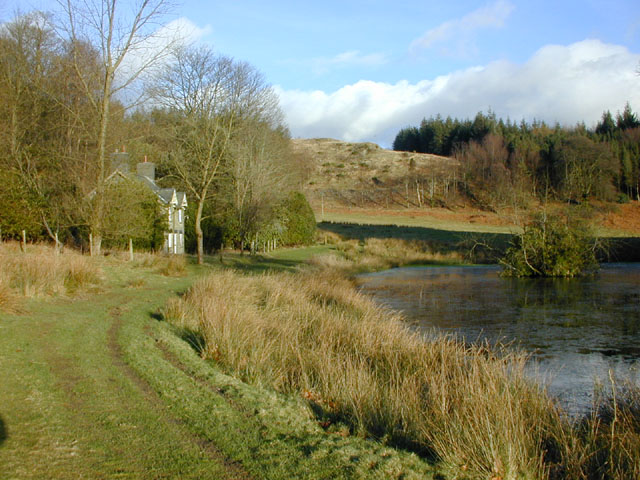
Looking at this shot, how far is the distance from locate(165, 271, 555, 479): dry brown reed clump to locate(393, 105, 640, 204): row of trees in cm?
4055

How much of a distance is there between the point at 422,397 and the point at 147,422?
149 inches

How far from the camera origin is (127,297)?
16.4 metres

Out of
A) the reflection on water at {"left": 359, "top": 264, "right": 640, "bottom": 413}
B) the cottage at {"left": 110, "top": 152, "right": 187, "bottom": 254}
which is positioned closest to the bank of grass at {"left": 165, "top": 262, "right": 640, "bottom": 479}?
the reflection on water at {"left": 359, "top": 264, "right": 640, "bottom": 413}

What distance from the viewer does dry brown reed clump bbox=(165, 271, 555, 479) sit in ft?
20.1

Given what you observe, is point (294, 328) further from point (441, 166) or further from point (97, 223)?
point (441, 166)

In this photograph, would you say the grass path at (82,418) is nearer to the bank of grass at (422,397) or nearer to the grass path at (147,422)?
the grass path at (147,422)

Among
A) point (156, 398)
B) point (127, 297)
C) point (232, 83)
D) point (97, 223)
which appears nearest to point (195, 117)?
point (232, 83)

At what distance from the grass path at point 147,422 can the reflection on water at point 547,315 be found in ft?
13.5

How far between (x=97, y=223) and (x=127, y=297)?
10.2m

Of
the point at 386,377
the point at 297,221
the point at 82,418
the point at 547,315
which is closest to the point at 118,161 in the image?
the point at 547,315

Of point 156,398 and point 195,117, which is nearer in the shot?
point 156,398

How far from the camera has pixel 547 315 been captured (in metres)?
20.2

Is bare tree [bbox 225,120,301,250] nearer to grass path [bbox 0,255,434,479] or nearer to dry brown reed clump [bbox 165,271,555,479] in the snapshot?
dry brown reed clump [bbox 165,271,555,479]

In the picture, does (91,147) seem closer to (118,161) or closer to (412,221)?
(118,161)
